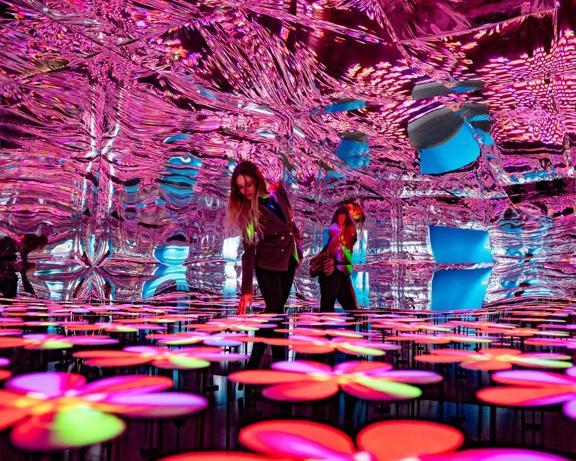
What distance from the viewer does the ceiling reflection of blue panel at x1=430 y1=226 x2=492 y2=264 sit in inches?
346

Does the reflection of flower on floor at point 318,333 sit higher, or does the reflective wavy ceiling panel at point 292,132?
the reflective wavy ceiling panel at point 292,132

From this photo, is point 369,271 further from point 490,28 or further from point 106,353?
point 106,353

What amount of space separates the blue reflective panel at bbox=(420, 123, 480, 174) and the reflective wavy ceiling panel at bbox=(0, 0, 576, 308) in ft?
0.11

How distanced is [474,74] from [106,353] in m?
6.20

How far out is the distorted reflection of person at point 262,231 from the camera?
4359mm

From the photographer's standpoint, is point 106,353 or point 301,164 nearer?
point 106,353

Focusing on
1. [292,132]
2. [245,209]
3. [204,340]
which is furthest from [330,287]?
[292,132]

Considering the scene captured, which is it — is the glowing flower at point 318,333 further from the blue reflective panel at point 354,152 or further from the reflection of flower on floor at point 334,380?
the blue reflective panel at point 354,152

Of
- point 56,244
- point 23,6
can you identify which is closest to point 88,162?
point 56,244

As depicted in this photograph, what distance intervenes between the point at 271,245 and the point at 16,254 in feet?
21.2

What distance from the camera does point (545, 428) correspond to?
1.67 metres

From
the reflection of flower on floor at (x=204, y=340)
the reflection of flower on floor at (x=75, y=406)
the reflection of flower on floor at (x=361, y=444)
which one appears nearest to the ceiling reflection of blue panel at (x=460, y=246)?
the reflection of flower on floor at (x=204, y=340)

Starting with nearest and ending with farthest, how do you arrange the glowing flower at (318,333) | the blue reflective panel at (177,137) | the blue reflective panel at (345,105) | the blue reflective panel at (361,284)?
the glowing flower at (318,333) → the blue reflective panel at (345,105) → the blue reflective panel at (361,284) → the blue reflective panel at (177,137)

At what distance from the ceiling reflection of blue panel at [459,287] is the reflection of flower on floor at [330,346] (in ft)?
19.4
